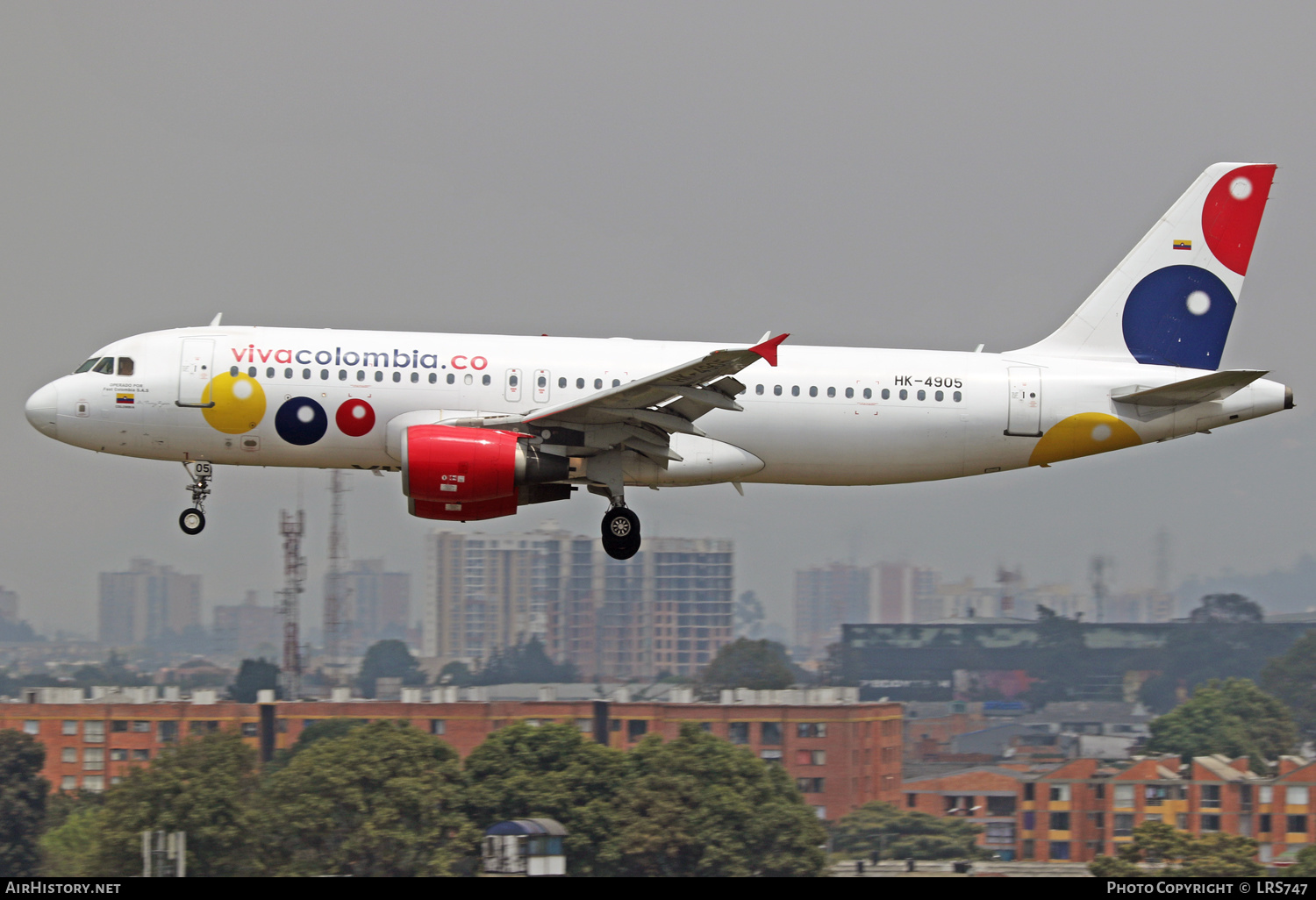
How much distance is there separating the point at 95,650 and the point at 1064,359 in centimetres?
13994

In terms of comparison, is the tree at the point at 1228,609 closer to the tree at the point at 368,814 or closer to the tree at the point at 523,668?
the tree at the point at 523,668

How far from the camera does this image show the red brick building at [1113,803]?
76.1 meters

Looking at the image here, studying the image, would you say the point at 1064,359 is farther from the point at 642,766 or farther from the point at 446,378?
the point at 642,766

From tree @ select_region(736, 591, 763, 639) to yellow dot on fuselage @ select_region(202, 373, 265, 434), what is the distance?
4780 inches

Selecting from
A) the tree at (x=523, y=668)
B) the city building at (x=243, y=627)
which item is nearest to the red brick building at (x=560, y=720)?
the tree at (x=523, y=668)

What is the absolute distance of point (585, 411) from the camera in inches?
1157

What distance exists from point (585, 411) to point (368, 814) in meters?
41.1

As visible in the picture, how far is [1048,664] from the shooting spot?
13250cm

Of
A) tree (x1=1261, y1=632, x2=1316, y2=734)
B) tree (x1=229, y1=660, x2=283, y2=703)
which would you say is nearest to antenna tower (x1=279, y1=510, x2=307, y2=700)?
tree (x1=229, y1=660, x2=283, y2=703)

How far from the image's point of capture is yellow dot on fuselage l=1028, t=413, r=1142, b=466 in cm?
3256

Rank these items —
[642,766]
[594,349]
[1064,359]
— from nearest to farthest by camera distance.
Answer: [594,349] → [1064,359] → [642,766]

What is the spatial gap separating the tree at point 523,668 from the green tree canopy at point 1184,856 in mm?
63037
